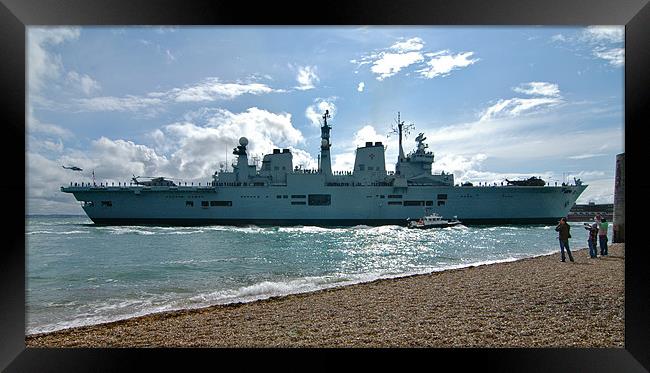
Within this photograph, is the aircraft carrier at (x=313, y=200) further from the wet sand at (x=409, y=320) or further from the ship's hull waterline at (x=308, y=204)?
the wet sand at (x=409, y=320)

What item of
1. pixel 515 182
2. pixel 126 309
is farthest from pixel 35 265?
pixel 515 182

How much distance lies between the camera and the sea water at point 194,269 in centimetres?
618

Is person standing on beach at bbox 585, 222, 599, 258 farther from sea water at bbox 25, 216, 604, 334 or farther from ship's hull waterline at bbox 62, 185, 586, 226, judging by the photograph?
ship's hull waterline at bbox 62, 185, 586, 226

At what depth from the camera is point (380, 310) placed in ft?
15.4

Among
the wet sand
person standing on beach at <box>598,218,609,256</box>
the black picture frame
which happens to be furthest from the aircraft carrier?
the black picture frame

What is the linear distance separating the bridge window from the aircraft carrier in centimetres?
7

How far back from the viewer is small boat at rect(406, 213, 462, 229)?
23.2 metres

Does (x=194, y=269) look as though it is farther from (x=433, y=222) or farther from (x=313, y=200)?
(x=433, y=222)

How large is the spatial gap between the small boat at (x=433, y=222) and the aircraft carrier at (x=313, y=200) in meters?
0.52

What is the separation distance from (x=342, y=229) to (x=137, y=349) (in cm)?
2157

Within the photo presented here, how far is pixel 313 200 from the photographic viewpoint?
24.2 m

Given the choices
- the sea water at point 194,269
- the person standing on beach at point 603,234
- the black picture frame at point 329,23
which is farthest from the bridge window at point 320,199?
the black picture frame at point 329,23

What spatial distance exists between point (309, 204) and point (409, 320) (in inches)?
795

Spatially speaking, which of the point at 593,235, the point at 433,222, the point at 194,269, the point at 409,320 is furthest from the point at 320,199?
the point at 409,320
